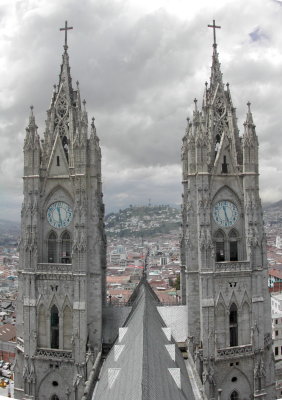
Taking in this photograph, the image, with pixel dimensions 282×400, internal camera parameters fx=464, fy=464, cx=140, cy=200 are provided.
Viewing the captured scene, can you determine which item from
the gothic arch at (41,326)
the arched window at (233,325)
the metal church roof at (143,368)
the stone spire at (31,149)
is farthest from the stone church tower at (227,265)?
the stone spire at (31,149)

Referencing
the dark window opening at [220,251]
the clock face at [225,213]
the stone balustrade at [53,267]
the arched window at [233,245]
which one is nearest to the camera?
the stone balustrade at [53,267]

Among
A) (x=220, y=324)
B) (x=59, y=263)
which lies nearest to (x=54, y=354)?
(x=59, y=263)

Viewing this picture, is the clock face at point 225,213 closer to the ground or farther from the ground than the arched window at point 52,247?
farther from the ground

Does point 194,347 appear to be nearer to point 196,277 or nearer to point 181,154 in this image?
point 196,277

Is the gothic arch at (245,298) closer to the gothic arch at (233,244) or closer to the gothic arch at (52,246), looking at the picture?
the gothic arch at (233,244)

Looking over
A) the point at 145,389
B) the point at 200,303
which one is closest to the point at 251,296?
the point at 200,303

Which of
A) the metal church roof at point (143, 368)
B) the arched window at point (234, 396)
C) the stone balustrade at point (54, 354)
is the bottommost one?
the arched window at point (234, 396)
